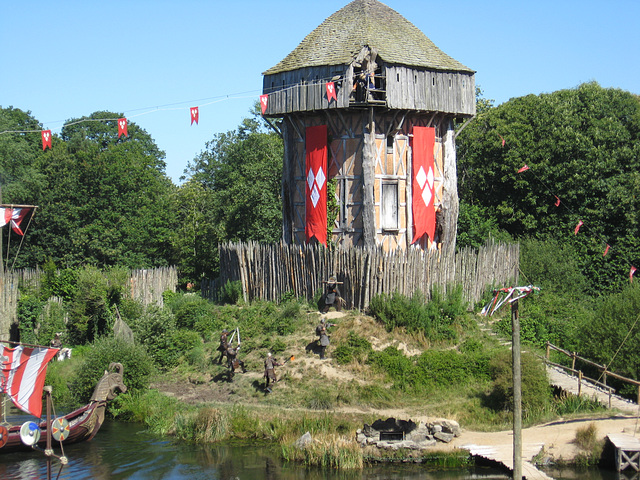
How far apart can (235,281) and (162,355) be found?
5.27 metres

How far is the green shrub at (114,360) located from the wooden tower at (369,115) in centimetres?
893

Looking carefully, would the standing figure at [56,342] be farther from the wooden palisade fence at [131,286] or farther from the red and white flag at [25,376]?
the red and white flag at [25,376]

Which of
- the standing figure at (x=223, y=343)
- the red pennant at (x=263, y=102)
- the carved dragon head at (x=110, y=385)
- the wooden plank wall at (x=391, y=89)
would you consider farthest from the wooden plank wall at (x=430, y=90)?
the carved dragon head at (x=110, y=385)

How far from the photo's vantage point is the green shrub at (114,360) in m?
25.0

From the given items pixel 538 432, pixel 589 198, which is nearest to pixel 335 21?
pixel 589 198

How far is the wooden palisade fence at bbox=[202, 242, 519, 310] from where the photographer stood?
27.2 meters

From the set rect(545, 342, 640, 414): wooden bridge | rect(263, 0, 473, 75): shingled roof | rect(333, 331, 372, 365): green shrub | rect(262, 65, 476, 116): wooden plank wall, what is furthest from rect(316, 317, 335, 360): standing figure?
rect(263, 0, 473, 75): shingled roof

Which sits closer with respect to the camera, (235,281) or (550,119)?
(235,281)

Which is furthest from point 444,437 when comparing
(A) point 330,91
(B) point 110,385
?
(A) point 330,91

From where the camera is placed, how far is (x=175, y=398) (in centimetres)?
2456

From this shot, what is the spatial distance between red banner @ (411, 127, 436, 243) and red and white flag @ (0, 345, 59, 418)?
1538cm

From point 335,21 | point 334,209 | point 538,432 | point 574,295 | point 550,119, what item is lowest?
point 538,432

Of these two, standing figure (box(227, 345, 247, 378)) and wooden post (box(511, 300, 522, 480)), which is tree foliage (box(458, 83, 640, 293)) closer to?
standing figure (box(227, 345, 247, 378))

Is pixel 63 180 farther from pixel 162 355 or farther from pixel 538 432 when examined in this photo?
pixel 538 432
